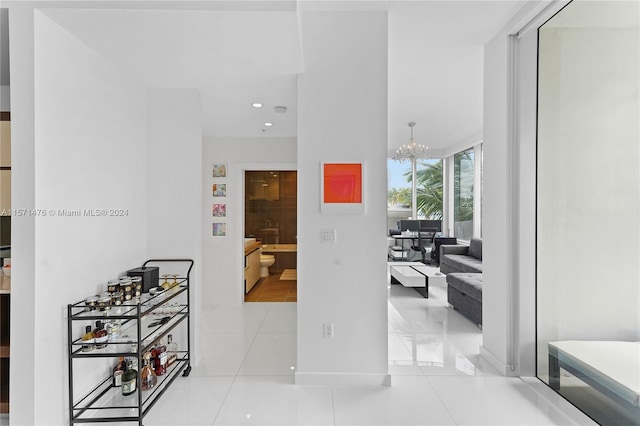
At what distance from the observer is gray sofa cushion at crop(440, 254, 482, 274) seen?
5.04 metres

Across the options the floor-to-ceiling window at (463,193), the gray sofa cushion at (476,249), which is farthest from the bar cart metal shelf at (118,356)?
the floor-to-ceiling window at (463,193)

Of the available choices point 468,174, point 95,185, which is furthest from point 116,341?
point 468,174

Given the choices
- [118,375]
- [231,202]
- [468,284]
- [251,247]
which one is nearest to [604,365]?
[468,284]

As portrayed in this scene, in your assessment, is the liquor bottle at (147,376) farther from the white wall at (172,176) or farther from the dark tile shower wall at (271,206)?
the dark tile shower wall at (271,206)

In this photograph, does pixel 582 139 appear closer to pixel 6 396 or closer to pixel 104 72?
pixel 104 72

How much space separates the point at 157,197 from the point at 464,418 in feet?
8.95

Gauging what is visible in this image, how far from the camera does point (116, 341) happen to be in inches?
80.7

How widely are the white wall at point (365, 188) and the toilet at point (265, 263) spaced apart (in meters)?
3.92

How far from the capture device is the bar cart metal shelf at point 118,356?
191 cm

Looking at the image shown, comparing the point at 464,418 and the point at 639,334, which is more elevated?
the point at 639,334

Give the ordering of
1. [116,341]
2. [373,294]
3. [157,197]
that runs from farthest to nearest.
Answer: [157,197]
[373,294]
[116,341]

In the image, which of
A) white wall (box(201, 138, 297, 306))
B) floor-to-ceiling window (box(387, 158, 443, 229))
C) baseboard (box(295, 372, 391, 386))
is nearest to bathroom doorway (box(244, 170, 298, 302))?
white wall (box(201, 138, 297, 306))

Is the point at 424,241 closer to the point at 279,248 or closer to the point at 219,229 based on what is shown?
the point at 279,248

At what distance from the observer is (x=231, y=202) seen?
15.8 ft
